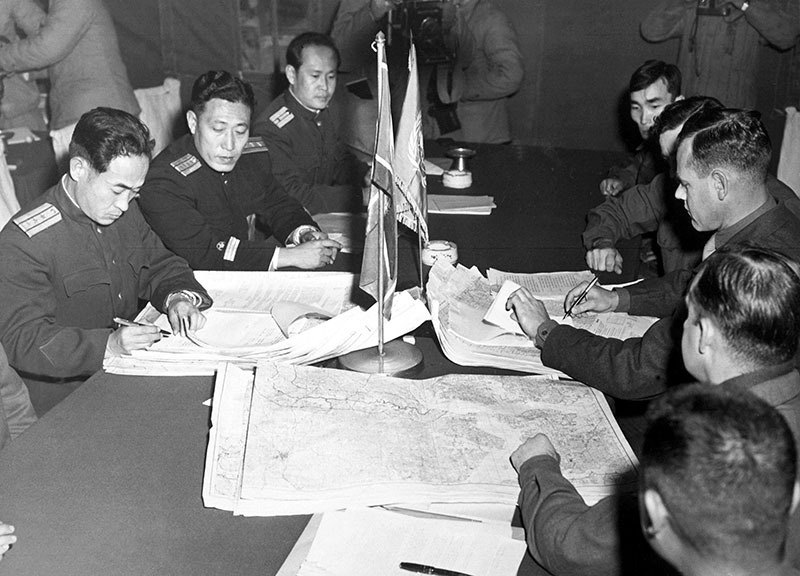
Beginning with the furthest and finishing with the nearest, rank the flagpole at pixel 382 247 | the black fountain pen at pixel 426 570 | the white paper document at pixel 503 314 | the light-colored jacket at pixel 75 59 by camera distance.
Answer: the light-colored jacket at pixel 75 59 → the white paper document at pixel 503 314 → the flagpole at pixel 382 247 → the black fountain pen at pixel 426 570

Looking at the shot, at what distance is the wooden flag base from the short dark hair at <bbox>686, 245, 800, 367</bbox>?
1.94ft

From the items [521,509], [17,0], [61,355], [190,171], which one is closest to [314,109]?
[190,171]

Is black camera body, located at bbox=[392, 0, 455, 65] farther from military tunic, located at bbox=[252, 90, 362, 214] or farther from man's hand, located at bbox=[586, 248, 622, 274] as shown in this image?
man's hand, located at bbox=[586, 248, 622, 274]

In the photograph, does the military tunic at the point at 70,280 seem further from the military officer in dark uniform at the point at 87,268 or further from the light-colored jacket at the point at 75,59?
the light-colored jacket at the point at 75,59

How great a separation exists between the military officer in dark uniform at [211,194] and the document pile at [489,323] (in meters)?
0.46

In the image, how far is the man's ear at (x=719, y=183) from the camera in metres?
1.73

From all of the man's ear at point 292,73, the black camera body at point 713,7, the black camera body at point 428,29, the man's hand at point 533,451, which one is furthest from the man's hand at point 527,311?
the black camera body at point 713,7

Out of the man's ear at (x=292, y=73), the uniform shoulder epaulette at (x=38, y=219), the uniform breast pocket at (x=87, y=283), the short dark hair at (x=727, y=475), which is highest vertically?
the short dark hair at (x=727, y=475)

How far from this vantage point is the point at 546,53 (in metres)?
5.18

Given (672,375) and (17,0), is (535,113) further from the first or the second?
Result: (672,375)

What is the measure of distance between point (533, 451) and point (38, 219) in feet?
3.98

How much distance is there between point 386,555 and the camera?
1027 mm

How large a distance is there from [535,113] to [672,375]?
4050 millimetres

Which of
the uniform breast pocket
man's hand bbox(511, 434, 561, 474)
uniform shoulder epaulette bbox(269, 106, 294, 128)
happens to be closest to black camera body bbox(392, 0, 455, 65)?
uniform shoulder epaulette bbox(269, 106, 294, 128)
